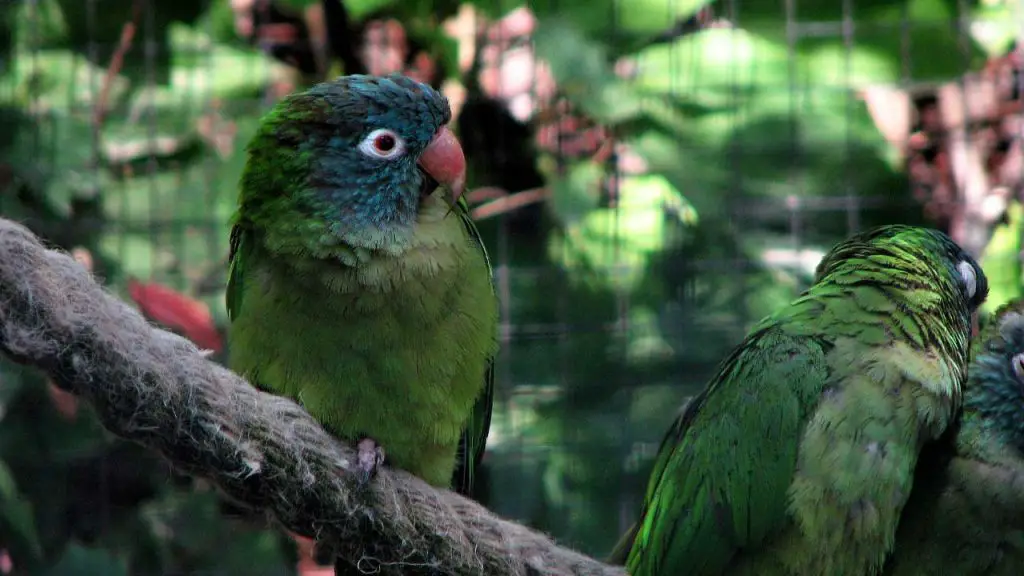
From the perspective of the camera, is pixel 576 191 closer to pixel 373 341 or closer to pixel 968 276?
pixel 968 276

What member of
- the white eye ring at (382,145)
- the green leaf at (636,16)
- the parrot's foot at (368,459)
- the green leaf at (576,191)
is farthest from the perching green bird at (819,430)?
the green leaf at (636,16)

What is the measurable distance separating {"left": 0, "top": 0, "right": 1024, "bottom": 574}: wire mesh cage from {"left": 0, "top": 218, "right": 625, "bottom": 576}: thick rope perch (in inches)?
51.0

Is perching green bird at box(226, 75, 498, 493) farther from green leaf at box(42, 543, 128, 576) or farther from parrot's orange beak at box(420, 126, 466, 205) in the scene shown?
green leaf at box(42, 543, 128, 576)

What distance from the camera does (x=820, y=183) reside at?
9.07 feet

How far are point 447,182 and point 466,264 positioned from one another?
0.11 m

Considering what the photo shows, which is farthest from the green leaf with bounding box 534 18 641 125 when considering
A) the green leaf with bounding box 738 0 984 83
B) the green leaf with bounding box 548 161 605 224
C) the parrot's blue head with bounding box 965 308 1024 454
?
the parrot's blue head with bounding box 965 308 1024 454

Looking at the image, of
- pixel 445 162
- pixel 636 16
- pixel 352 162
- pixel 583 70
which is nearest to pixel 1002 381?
pixel 445 162

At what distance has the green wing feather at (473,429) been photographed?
4.81ft

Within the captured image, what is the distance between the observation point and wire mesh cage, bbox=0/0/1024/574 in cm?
262

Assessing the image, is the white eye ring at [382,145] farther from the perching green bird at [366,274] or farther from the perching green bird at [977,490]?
the perching green bird at [977,490]

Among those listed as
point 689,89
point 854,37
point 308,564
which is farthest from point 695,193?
point 308,564

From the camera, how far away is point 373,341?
1.29m

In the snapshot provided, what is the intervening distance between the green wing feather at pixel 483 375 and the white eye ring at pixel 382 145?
0.37ft

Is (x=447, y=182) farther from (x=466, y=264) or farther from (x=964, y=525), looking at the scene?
(x=964, y=525)
